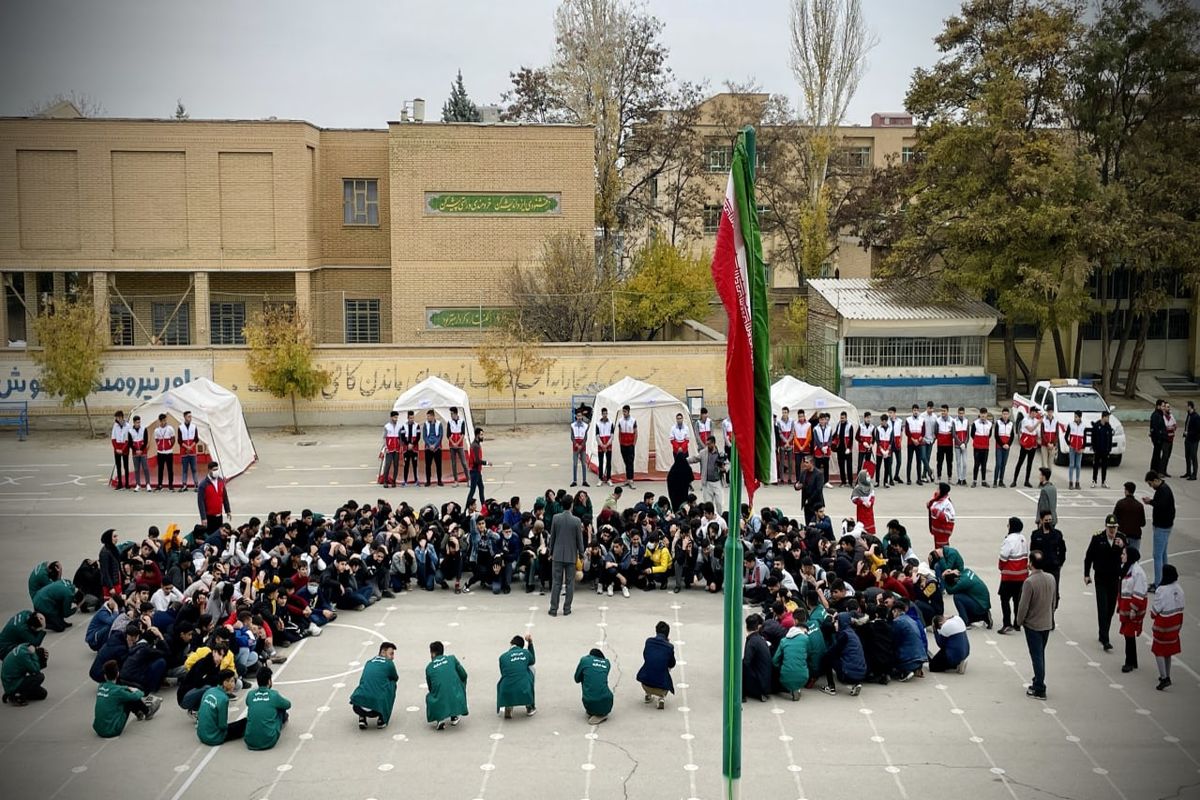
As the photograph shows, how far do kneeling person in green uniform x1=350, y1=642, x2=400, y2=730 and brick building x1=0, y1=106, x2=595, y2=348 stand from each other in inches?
1049

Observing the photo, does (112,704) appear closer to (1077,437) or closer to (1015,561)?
(1015,561)

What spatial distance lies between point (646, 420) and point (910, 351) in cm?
1311

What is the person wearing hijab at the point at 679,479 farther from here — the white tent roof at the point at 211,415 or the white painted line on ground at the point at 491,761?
the white tent roof at the point at 211,415

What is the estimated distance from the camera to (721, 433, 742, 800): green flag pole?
1035 cm

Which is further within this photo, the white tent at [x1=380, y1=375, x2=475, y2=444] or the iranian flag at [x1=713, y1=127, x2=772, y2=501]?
the white tent at [x1=380, y1=375, x2=475, y2=444]

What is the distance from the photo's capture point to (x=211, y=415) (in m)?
27.8

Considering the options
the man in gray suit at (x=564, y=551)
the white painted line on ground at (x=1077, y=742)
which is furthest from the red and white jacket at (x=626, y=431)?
the white painted line on ground at (x=1077, y=742)

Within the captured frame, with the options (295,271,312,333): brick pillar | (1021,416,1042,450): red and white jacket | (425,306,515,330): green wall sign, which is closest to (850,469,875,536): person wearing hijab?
(1021,416,1042,450): red and white jacket

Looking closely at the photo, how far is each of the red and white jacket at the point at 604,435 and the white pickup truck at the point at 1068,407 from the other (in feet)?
29.2

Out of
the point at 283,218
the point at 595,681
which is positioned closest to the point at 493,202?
the point at 283,218

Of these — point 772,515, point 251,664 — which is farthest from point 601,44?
point 251,664

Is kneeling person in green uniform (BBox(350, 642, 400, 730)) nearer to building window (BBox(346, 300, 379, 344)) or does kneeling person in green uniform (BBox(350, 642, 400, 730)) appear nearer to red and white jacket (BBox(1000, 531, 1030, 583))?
red and white jacket (BBox(1000, 531, 1030, 583))

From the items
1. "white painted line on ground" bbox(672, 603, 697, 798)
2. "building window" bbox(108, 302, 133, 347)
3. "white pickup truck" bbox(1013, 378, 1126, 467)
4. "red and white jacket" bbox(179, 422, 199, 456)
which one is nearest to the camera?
"white painted line on ground" bbox(672, 603, 697, 798)

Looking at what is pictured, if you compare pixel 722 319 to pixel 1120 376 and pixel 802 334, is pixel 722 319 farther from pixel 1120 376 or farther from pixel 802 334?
pixel 1120 376
